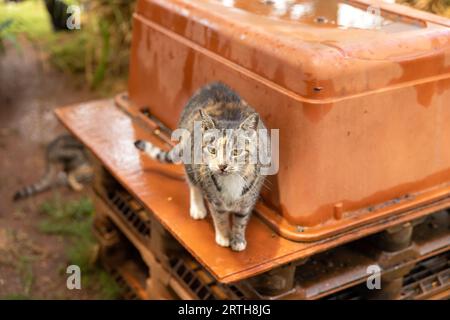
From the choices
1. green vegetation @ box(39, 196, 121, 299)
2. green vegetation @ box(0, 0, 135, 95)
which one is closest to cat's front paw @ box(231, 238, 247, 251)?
green vegetation @ box(39, 196, 121, 299)

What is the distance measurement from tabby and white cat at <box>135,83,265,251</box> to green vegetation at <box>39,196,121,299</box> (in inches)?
47.9

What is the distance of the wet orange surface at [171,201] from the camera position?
1.95 m

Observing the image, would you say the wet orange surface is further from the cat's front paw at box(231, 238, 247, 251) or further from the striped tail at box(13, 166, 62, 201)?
the striped tail at box(13, 166, 62, 201)

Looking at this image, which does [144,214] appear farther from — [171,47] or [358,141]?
[358,141]

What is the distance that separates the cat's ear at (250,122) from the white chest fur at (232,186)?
17 centimetres

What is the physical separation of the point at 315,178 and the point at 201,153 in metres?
0.41

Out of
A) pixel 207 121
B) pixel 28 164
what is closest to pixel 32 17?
pixel 28 164

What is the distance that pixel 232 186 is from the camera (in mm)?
1972

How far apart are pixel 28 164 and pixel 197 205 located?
258cm

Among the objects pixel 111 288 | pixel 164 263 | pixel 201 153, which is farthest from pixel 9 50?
pixel 201 153

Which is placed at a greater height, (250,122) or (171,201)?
(250,122)

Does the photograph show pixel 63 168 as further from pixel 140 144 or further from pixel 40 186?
pixel 140 144

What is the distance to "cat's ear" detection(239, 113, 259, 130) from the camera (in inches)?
74.7

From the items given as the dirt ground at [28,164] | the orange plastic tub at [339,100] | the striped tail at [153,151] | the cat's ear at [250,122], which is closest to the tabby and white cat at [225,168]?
the cat's ear at [250,122]
